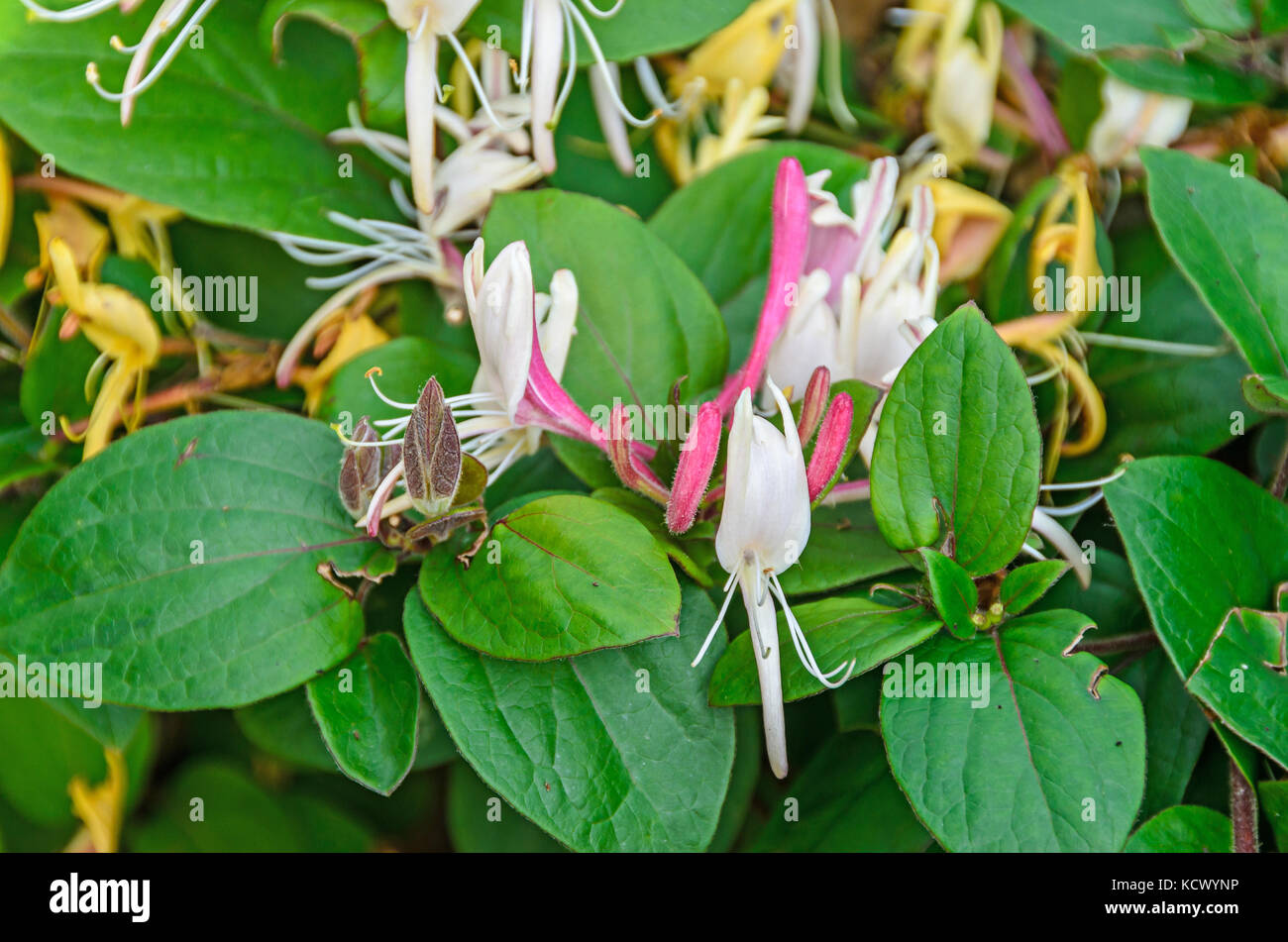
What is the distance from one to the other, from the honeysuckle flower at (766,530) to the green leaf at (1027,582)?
11 centimetres

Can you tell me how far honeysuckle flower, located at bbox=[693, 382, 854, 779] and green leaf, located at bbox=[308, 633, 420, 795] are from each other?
16 centimetres

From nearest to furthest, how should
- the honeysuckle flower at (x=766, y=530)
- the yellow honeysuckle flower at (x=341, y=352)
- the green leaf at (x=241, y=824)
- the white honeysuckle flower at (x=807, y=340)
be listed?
the honeysuckle flower at (x=766, y=530) → the white honeysuckle flower at (x=807, y=340) → the yellow honeysuckle flower at (x=341, y=352) → the green leaf at (x=241, y=824)

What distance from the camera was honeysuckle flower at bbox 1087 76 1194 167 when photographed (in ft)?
2.42

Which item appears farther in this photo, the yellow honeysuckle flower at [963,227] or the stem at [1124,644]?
the yellow honeysuckle flower at [963,227]

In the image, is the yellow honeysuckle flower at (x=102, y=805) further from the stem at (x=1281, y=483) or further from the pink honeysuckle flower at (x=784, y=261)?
the stem at (x=1281, y=483)

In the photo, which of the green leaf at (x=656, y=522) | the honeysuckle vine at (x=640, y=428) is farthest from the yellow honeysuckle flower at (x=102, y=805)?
the green leaf at (x=656, y=522)

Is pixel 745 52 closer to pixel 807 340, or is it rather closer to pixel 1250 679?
pixel 807 340

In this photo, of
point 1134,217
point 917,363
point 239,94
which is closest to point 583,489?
point 917,363

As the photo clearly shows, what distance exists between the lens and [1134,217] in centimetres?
78

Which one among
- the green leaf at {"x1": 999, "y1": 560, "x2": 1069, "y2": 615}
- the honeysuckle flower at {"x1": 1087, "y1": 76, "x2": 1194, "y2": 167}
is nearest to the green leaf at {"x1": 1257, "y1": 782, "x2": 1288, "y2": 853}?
the green leaf at {"x1": 999, "y1": 560, "x2": 1069, "y2": 615}

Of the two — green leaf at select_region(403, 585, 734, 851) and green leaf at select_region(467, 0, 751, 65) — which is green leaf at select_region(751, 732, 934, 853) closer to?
green leaf at select_region(403, 585, 734, 851)

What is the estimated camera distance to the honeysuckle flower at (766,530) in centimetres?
46

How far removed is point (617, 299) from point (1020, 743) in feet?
1.10
